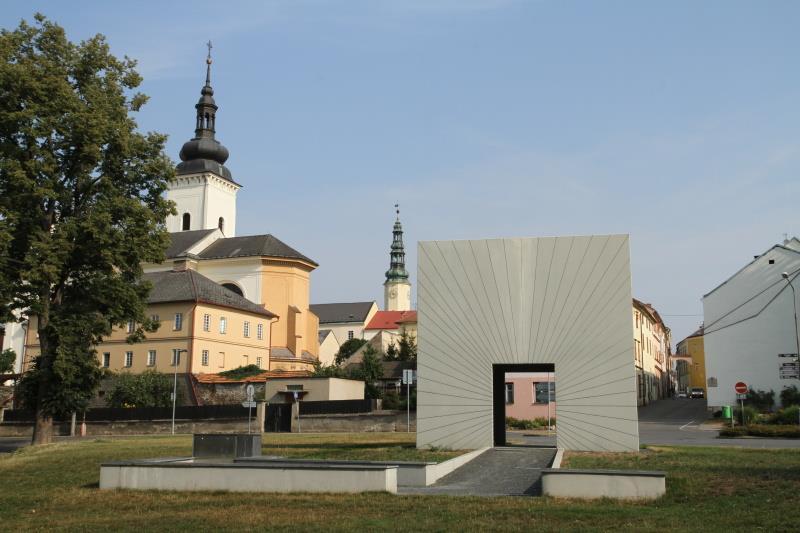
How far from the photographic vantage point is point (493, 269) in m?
24.4

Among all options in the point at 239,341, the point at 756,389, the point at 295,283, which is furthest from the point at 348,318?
the point at 756,389

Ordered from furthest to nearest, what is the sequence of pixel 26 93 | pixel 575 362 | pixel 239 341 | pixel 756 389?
pixel 239 341 < pixel 756 389 < pixel 26 93 < pixel 575 362

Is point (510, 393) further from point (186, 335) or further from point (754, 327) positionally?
point (186, 335)

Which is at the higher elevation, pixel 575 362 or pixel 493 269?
pixel 493 269

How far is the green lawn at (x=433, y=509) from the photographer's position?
12.0m

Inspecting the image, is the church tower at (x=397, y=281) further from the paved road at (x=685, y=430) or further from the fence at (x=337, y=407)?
the fence at (x=337, y=407)

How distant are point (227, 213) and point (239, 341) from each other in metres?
29.9

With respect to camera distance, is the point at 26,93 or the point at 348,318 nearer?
the point at 26,93

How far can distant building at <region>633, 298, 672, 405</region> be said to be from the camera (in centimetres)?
6725

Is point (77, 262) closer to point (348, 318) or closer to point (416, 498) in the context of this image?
point (416, 498)

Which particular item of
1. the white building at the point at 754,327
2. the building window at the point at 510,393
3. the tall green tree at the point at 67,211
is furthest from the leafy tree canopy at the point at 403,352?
the tall green tree at the point at 67,211

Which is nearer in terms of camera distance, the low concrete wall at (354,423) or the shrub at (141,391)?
the low concrete wall at (354,423)

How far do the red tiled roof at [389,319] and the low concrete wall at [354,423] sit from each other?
Answer: 7811cm

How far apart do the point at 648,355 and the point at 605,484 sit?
64844mm
